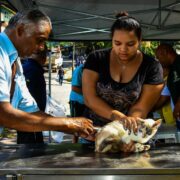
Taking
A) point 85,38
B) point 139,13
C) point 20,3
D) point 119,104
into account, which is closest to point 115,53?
point 119,104

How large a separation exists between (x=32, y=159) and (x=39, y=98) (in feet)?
6.39

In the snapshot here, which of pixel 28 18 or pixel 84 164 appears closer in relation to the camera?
pixel 84 164

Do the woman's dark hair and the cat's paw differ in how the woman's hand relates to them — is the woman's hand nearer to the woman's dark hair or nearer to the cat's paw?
the cat's paw

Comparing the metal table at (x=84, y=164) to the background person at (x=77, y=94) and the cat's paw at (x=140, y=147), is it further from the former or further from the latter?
the background person at (x=77, y=94)

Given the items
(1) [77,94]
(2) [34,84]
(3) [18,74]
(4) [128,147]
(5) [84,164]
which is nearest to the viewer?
(5) [84,164]

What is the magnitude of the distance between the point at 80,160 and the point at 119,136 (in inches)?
10.7

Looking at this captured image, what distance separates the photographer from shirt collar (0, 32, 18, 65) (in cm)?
192

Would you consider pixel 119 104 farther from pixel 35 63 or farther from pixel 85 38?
pixel 85 38

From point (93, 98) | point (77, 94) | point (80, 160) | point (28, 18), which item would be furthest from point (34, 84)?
point (80, 160)

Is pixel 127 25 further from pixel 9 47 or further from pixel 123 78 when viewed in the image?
pixel 9 47

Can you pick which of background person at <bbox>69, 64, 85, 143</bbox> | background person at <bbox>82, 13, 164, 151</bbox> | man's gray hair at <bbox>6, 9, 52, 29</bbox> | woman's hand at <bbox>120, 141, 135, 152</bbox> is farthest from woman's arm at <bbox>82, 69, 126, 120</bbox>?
background person at <bbox>69, 64, 85, 143</bbox>

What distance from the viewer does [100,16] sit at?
5406 mm

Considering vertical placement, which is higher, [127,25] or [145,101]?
[127,25]

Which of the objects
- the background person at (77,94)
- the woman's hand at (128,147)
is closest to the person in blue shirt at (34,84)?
the background person at (77,94)
